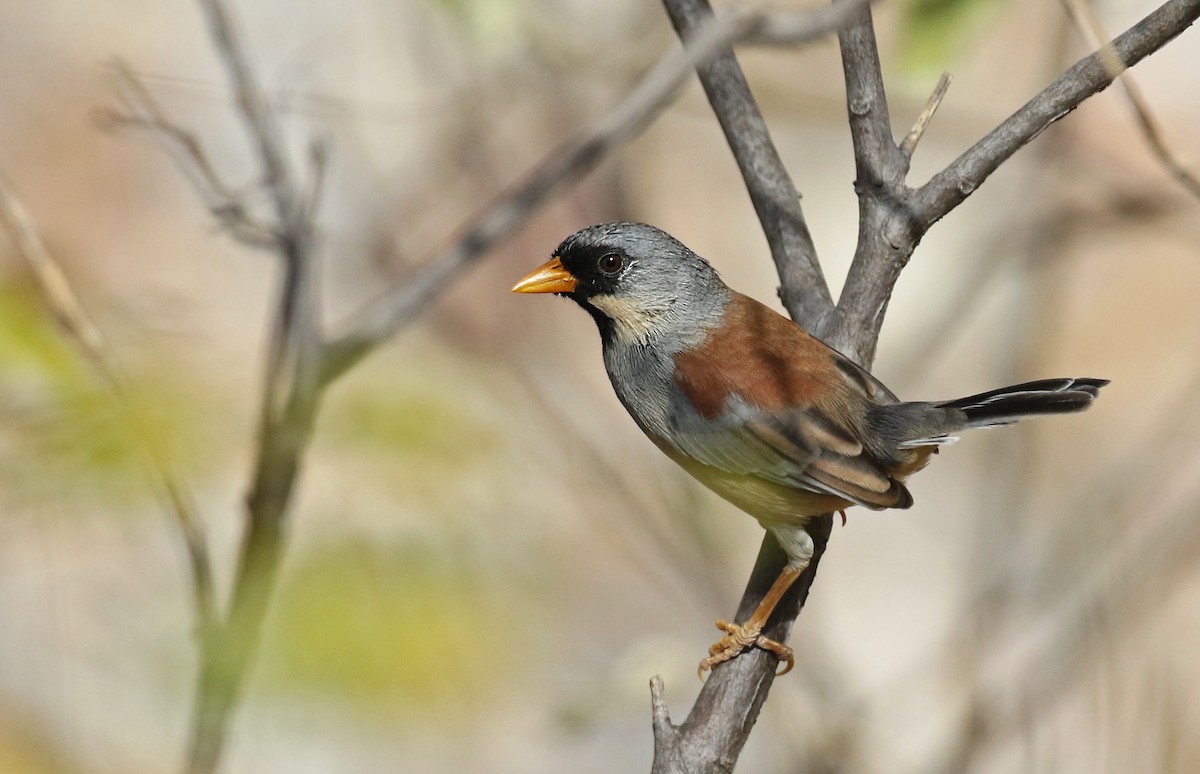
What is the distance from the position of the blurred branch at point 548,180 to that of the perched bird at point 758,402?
2.64ft

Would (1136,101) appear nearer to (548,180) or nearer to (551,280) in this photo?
(548,180)

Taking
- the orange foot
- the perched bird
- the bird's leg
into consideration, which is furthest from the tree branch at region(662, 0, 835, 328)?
the orange foot

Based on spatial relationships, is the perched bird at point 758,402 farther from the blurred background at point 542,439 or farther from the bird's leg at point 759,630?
the blurred background at point 542,439

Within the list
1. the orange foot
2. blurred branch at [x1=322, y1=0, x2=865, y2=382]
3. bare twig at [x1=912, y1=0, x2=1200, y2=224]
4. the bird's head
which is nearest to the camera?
blurred branch at [x1=322, y1=0, x2=865, y2=382]

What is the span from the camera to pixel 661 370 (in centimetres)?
331

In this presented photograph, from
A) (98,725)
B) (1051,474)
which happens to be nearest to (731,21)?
(98,725)

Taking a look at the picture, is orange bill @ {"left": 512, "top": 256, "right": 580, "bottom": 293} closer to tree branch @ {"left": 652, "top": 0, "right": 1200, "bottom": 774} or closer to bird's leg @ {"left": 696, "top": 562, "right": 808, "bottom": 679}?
tree branch @ {"left": 652, "top": 0, "right": 1200, "bottom": 774}

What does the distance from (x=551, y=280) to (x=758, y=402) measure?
730 mm

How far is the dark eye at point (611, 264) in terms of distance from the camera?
344 centimetres

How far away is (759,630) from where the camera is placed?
2.81m

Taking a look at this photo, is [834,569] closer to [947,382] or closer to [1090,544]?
[947,382]

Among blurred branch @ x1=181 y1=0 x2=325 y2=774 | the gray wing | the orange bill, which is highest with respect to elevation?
the orange bill

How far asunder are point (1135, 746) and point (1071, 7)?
2.15 m

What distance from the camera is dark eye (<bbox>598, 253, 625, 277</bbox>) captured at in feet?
11.3
